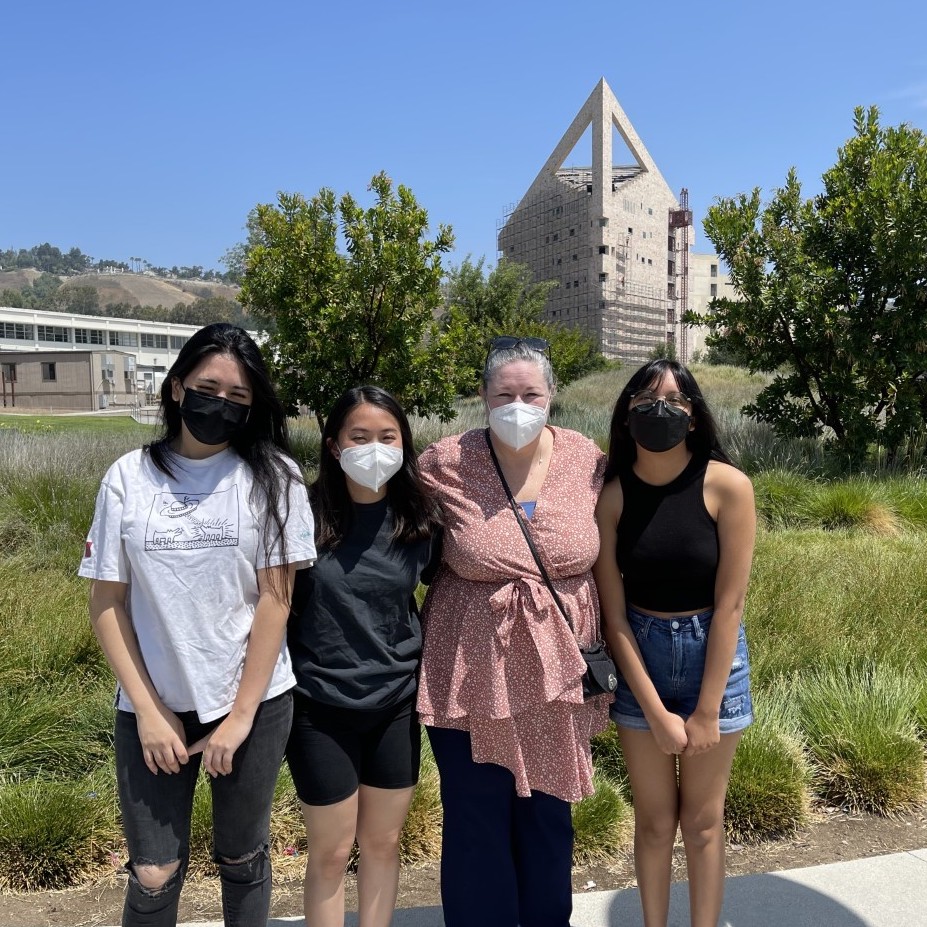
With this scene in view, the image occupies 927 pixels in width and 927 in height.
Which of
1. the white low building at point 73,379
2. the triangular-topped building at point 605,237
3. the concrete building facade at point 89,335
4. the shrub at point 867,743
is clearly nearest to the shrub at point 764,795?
the shrub at point 867,743

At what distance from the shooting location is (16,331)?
74.9 m

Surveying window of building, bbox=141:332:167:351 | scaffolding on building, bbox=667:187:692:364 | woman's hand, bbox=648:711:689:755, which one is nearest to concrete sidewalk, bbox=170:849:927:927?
woman's hand, bbox=648:711:689:755

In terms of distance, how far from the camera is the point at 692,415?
2736 mm

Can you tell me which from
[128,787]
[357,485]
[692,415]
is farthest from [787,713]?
[128,787]

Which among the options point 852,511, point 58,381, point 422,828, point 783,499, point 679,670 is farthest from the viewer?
point 58,381

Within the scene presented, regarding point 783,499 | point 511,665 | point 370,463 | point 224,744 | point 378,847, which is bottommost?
point 378,847

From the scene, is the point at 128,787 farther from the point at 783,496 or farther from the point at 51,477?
the point at 783,496

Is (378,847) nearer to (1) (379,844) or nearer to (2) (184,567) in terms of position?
(1) (379,844)

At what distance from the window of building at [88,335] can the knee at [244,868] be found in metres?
84.6

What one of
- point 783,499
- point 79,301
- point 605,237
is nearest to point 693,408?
point 783,499

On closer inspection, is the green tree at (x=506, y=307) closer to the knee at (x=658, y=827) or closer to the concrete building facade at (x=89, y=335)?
the knee at (x=658, y=827)

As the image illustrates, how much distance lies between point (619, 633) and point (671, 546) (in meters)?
0.33

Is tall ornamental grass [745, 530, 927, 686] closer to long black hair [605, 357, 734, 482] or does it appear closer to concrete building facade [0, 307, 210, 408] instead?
long black hair [605, 357, 734, 482]

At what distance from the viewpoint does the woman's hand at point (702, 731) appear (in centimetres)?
261
